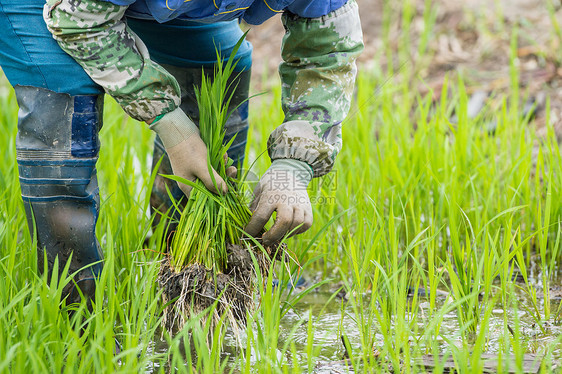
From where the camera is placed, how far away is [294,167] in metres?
1.72

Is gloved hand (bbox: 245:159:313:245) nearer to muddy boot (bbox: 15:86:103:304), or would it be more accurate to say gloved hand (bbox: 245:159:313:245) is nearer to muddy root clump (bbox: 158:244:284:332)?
muddy root clump (bbox: 158:244:284:332)

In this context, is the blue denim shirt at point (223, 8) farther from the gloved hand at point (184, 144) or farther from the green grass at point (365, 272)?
the green grass at point (365, 272)

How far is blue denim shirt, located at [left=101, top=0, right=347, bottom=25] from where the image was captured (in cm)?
150

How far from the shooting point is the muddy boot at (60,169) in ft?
5.04

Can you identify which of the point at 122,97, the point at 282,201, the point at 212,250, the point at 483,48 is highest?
the point at 483,48

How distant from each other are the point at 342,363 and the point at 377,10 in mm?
4460

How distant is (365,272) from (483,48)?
324 centimetres

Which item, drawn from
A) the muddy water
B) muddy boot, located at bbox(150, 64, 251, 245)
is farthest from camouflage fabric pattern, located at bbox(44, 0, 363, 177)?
the muddy water

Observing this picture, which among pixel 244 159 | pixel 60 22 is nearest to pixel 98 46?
pixel 60 22

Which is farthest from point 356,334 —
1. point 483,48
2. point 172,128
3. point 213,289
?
point 483,48

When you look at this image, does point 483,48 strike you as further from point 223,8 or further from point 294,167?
point 223,8

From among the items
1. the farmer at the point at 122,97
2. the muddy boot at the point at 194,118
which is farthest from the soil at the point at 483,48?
the farmer at the point at 122,97

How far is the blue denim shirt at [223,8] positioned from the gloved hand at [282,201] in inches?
16.1

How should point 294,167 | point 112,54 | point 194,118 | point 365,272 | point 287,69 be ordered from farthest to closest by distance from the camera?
point 194,118
point 287,69
point 294,167
point 365,272
point 112,54
